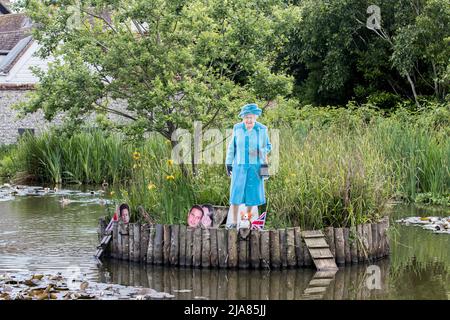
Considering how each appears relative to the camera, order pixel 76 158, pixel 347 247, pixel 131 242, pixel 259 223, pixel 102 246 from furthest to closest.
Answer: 1. pixel 76 158
2. pixel 102 246
3. pixel 131 242
4. pixel 347 247
5. pixel 259 223

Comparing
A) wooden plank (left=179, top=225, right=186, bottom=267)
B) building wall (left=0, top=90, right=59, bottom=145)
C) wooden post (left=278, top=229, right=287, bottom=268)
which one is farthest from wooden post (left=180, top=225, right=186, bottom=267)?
building wall (left=0, top=90, right=59, bottom=145)

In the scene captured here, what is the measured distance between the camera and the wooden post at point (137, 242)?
41.4 feet

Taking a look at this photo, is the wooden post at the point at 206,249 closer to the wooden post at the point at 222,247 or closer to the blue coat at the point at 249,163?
the wooden post at the point at 222,247

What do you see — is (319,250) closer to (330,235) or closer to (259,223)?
(330,235)

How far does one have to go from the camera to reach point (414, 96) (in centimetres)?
3231

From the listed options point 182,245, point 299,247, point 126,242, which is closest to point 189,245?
point 182,245

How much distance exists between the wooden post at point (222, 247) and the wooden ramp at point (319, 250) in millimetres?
1037

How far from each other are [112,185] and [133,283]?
14254mm

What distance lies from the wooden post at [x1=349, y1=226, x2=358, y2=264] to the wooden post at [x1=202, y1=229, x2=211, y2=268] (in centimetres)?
194

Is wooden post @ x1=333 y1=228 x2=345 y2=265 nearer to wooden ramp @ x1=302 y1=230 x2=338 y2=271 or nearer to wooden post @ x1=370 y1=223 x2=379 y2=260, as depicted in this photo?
wooden ramp @ x1=302 y1=230 x2=338 y2=271

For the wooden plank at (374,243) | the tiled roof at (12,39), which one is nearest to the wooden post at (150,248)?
the wooden plank at (374,243)

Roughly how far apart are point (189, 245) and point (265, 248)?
1.02 metres

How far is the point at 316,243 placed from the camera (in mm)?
12125
